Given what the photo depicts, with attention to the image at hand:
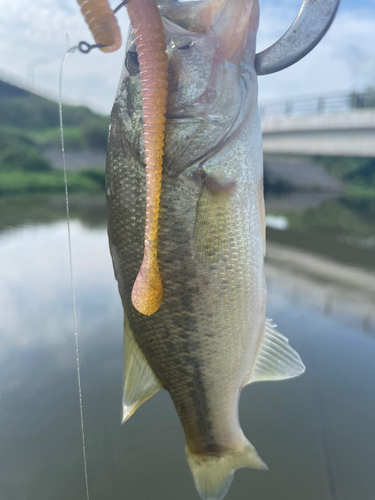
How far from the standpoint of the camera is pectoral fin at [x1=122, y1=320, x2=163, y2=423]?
77 cm

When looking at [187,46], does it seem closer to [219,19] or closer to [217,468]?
[219,19]

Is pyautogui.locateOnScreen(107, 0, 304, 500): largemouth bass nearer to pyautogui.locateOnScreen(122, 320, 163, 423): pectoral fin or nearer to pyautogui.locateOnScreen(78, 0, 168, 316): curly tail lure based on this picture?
pyautogui.locateOnScreen(122, 320, 163, 423): pectoral fin

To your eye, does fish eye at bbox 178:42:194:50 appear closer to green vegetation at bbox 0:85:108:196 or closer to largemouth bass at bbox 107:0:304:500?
largemouth bass at bbox 107:0:304:500

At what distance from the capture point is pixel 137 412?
218cm

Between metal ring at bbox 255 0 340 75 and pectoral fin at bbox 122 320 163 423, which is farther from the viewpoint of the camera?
pectoral fin at bbox 122 320 163 423

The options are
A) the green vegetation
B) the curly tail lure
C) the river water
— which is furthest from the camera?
the green vegetation

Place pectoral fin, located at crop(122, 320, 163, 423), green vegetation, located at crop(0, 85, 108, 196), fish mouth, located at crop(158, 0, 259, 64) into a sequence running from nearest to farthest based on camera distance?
fish mouth, located at crop(158, 0, 259, 64), pectoral fin, located at crop(122, 320, 163, 423), green vegetation, located at crop(0, 85, 108, 196)

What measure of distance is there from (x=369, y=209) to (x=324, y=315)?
755 cm

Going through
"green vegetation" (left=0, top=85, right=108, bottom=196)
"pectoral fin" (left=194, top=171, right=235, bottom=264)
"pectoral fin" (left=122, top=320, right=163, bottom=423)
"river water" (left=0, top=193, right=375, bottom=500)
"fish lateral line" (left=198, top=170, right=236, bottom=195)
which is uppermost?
"green vegetation" (left=0, top=85, right=108, bottom=196)

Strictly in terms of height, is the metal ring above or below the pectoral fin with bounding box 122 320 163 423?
above

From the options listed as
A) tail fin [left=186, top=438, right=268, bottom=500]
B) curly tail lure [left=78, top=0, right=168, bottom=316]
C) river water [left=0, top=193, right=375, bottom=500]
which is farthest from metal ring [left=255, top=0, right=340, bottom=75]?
river water [left=0, top=193, right=375, bottom=500]

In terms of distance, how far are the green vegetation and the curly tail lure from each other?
144 cm

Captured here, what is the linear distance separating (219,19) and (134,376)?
Result: 0.75 meters

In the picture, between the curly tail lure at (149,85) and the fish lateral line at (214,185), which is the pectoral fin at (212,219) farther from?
the curly tail lure at (149,85)
